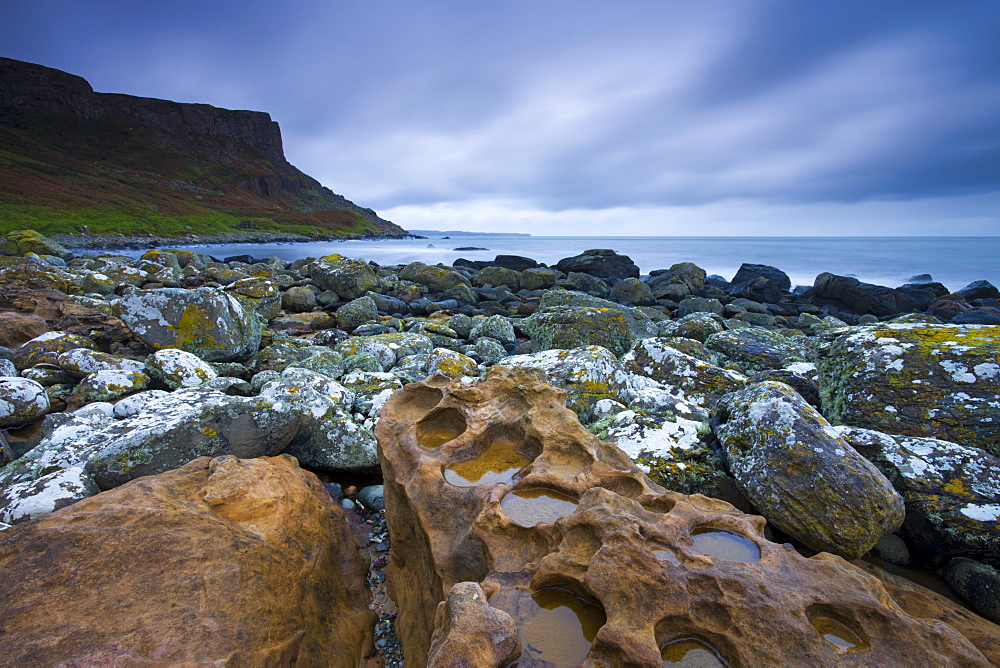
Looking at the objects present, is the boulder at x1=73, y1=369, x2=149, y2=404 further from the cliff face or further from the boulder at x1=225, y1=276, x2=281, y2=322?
the cliff face

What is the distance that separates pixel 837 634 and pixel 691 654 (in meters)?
0.76

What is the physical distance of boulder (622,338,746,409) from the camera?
20.2 ft

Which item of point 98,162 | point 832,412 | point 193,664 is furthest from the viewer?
point 98,162

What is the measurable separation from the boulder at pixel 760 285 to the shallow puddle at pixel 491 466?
2698cm

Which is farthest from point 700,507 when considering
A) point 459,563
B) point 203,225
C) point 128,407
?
point 203,225

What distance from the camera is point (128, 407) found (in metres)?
5.54

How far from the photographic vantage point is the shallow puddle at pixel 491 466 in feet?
11.3

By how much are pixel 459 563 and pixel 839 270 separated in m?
57.1

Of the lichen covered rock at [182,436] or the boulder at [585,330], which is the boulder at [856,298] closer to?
the boulder at [585,330]

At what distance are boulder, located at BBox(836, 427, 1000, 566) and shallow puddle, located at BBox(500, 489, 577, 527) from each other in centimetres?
310

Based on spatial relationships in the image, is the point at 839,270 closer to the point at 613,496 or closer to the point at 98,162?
the point at 613,496

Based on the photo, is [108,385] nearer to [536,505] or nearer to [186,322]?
[186,322]

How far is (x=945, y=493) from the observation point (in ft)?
11.9

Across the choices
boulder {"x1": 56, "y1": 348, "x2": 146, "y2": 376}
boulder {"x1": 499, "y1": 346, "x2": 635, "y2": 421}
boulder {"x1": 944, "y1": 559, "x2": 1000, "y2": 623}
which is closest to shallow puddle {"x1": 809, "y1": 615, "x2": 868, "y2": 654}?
boulder {"x1": 944, "y1": 559, "x2": 1000, "y2": 623}
